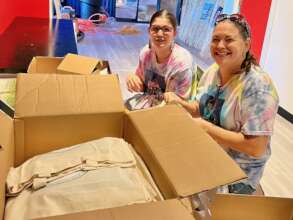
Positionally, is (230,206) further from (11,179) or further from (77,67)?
(77,67)

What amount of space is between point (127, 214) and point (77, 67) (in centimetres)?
126

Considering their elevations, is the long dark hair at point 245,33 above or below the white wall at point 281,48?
above

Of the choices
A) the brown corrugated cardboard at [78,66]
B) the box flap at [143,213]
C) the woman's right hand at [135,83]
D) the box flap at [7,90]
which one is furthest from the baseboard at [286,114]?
the box flap at [143,213]

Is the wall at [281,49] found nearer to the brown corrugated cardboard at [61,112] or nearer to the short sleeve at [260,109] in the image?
the short sleeve at [260,109]

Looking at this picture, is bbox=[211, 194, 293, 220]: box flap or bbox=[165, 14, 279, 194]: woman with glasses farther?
bbox=[165, 14, 279, 194]: woman with glasses

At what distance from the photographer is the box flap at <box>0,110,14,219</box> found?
1.00m

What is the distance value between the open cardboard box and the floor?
173 cm

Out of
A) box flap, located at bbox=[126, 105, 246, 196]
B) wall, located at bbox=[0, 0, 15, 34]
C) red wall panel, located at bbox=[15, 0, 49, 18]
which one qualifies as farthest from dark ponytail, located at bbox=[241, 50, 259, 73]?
red wall panel, located at bbox=[15, 0, 49, 18]

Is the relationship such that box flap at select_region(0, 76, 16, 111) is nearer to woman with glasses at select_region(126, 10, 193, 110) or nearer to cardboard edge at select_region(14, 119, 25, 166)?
cardboard edge at select_region(14, 119, 25, 166)

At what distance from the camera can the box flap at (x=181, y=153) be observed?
2.99 feet

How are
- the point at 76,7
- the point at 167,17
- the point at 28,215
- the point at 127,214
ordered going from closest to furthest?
the point at 127,214 → the point at 28,215 → the point at 167,17 → the point at 76,7

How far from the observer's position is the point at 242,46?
5.08 feet

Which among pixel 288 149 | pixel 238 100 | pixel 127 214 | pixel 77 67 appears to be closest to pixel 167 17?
pixel 77 67

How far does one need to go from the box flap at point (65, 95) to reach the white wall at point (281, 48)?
2.96 meters
